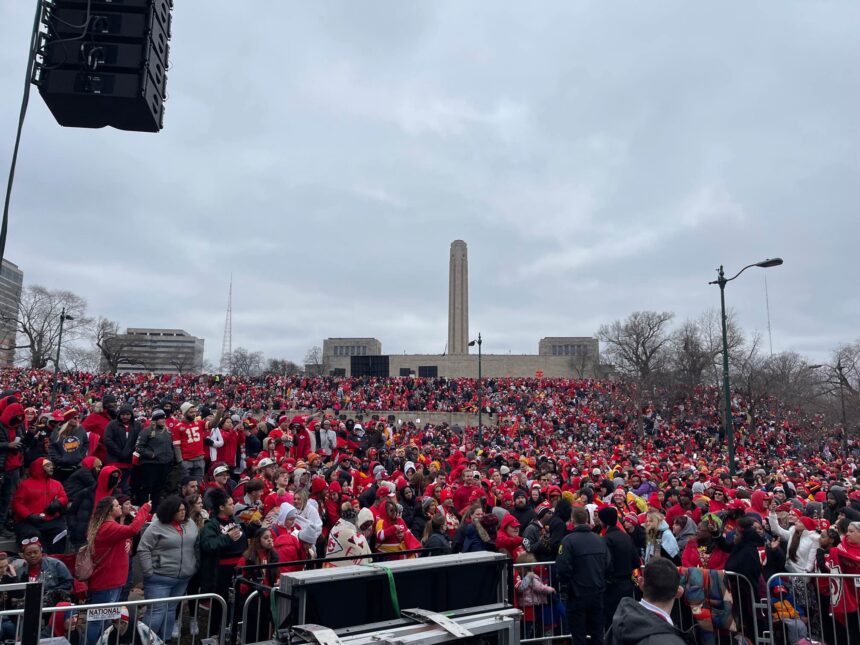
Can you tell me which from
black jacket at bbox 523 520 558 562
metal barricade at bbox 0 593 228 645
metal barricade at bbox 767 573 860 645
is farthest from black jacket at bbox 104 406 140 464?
metal barricade at bbox 767 573 860 645

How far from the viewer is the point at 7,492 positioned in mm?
7895

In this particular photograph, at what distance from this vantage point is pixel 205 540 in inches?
235

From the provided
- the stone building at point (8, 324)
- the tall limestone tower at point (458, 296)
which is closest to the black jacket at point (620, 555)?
the stone building at point (8, 324)

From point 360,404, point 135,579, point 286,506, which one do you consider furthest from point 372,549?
point 360,404

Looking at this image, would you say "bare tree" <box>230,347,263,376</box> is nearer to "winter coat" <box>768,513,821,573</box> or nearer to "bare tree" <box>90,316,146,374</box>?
"bare tree" <box>90,316,146,374</box>

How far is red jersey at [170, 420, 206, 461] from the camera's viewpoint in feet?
32.0

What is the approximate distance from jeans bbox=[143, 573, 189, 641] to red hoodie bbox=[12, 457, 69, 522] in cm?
218

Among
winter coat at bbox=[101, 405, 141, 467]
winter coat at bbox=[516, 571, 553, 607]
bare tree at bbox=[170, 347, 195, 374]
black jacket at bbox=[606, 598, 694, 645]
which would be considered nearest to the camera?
black jacket at bbox=[606, 598, 694, 645]

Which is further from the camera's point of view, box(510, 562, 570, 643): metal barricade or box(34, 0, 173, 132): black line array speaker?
box(34, 0, 173, 132): black line array speaker

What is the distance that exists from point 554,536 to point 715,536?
180 cm

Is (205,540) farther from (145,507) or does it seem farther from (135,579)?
(135,579)

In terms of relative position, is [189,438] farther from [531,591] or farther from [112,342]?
[112,342]

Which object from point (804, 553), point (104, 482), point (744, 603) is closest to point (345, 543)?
point (104, 482)

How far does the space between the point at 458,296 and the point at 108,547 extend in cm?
7048
